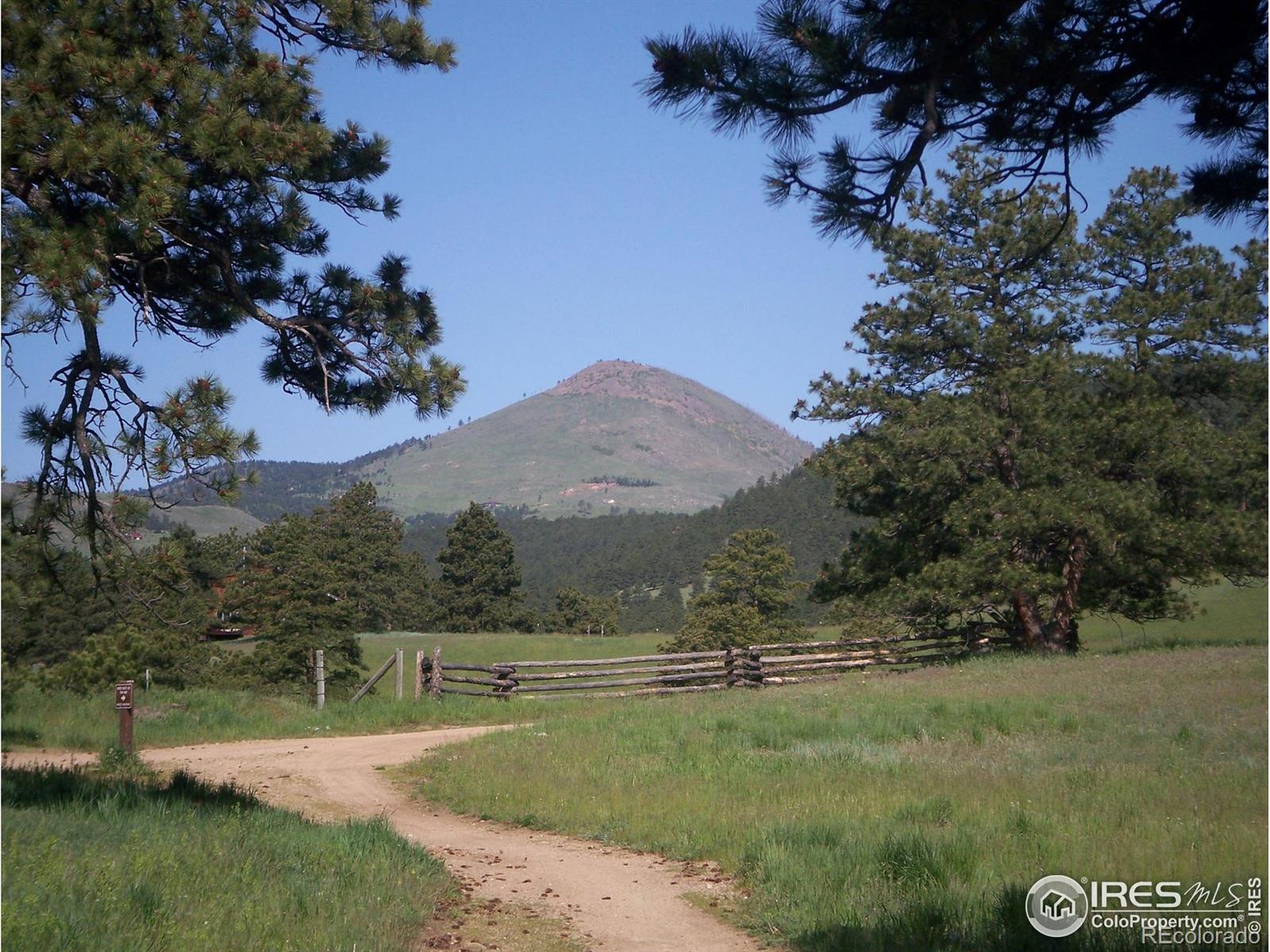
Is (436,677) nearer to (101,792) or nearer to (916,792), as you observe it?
(101,792)

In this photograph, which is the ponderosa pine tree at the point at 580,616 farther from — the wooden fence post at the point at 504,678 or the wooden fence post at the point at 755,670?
the wooden fence post at the point at 504,678

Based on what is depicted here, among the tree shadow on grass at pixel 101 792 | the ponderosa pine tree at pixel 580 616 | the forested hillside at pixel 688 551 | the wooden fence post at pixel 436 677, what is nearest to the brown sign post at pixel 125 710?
the tree shadow on grass at pixel 101 792

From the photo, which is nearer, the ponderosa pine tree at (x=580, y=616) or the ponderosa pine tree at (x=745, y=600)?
the ponderosa pine tree at (x=745, y=600)

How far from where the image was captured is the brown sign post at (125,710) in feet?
33.8

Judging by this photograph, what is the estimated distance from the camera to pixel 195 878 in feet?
17.0

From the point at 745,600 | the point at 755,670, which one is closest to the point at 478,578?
the point at 745,600

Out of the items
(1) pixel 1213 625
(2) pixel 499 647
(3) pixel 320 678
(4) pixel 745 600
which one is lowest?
(2) pixel 499 647

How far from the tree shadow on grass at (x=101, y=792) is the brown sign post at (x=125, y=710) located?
4.04ft

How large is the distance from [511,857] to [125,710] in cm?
542

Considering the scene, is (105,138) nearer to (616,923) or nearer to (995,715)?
(616,923)

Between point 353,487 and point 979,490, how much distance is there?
56437mm

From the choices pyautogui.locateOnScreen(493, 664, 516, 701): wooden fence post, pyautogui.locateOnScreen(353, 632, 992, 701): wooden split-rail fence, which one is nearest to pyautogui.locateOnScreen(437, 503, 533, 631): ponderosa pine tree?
pyautogui.locateOnScreen(353, 632, 992, 701): wooden split-rail fence

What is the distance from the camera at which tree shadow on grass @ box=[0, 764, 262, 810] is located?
7.05 meters

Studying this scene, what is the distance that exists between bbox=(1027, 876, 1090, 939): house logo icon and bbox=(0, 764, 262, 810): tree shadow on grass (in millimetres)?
5657
